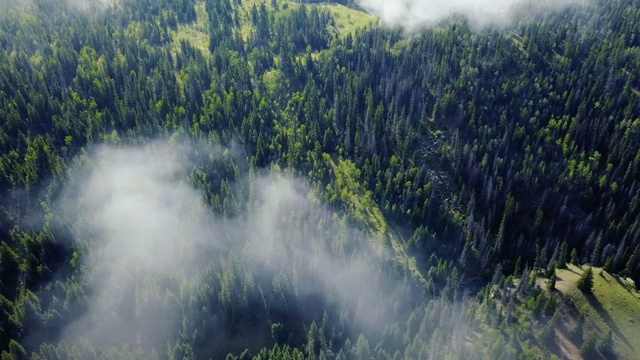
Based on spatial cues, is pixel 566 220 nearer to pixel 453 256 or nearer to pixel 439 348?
pixel 453 256

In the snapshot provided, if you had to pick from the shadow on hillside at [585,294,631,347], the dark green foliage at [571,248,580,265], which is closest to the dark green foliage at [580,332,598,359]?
the shadow on hillside at [585,294,631,347]

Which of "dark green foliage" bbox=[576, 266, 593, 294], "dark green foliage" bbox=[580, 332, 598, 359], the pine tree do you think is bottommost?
the pine tree

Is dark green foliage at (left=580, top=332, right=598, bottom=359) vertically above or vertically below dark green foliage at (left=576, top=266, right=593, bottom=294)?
below

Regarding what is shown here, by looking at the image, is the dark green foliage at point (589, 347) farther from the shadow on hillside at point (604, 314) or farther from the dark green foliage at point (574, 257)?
the dark green foliage at point (574, 257)

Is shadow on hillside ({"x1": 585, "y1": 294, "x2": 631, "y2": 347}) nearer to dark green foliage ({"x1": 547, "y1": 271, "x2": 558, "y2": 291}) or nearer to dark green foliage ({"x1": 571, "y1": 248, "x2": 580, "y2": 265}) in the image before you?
dark green foliage ({"x1": 547, "y1": 271, "x2": 558, "y2": 291})

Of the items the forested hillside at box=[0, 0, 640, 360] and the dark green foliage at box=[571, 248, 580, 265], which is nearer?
the forested hillside at box=[0, 0, 640, 360]

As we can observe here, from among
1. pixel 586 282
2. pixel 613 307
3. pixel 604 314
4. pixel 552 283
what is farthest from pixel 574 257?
pixel 604 314

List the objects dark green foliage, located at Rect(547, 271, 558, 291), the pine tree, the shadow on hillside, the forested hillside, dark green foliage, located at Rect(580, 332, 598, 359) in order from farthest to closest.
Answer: the pine tree → dark green foliage, located at Rect(547, 271, 558, 291) → the forested hillside → the shadow on hillside → dark green foliage, located at Rect(580, 332, 598, 359)

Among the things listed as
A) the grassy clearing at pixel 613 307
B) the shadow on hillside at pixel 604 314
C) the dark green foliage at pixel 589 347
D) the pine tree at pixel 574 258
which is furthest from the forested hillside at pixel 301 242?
the dark green foliage at pixel 589 347
